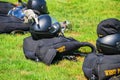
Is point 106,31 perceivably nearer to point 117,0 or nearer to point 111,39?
point 111,39

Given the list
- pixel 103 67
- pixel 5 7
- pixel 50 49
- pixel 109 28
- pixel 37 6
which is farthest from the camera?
pixel 5 7

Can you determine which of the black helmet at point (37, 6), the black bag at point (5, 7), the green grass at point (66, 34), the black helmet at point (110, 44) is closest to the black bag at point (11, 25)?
the green grass at point (66, 34)

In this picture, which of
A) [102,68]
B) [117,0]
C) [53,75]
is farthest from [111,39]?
[117,0]

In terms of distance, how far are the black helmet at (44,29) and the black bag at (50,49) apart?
0.15 m

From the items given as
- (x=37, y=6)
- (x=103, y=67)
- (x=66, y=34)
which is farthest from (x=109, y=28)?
(x=37, y=6)

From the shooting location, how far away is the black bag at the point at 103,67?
23.9 feet

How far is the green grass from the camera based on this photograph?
8.34m

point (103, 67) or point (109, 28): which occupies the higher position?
point (109, 28)

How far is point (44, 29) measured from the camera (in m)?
9.58

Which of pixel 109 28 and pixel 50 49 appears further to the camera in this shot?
pixel 50 49

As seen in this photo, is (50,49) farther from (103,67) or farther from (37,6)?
(37,6)

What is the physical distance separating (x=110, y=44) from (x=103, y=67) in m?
0.61

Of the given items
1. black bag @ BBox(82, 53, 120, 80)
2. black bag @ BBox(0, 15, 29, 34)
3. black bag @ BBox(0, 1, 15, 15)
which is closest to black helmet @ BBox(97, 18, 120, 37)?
black bag @ BBox(82, 53, 120, 80)

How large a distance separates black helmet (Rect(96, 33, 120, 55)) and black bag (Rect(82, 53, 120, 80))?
157 mm
